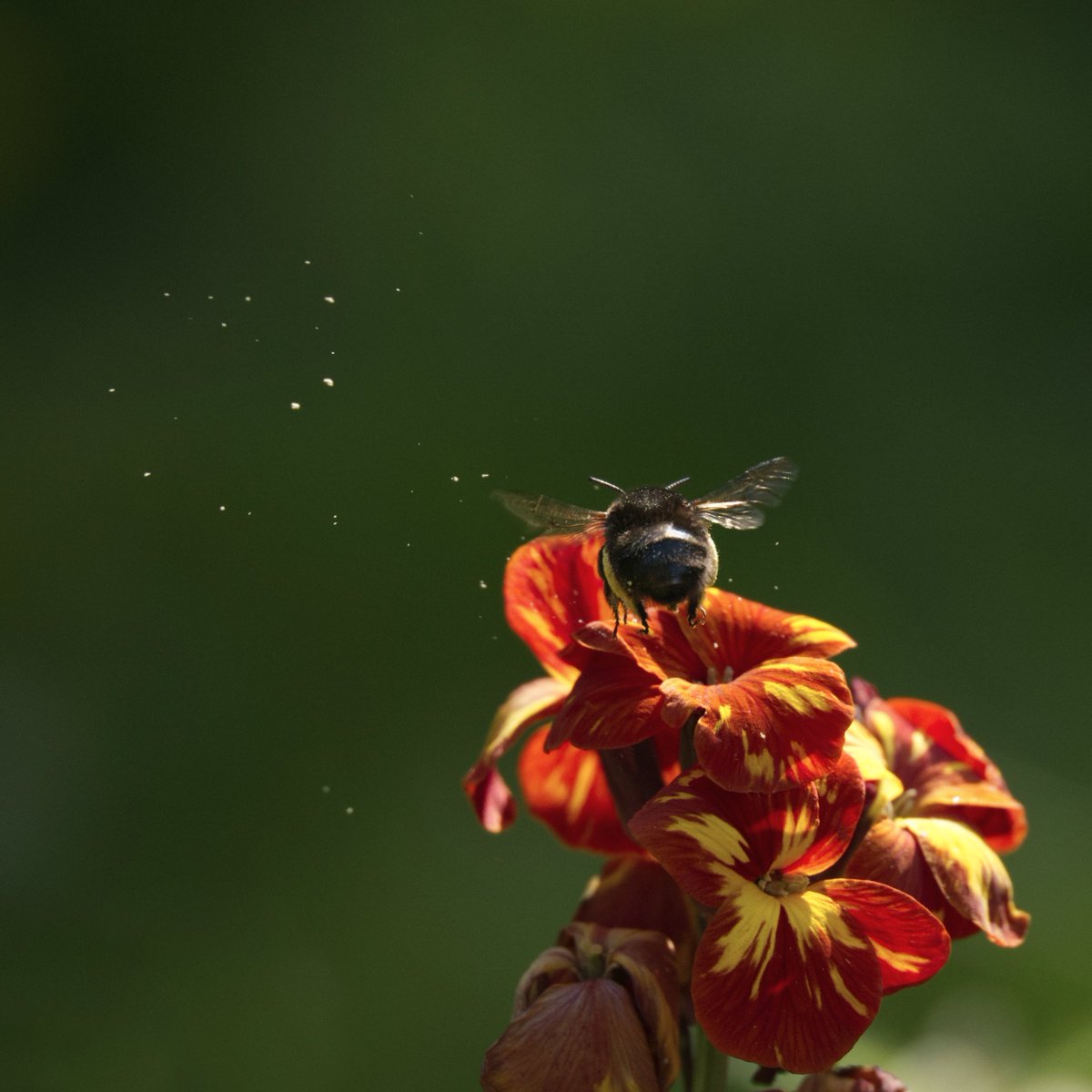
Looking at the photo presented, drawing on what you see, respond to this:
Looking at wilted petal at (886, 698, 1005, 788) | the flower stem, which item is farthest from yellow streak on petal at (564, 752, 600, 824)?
wilted petal at (886, 698, 1005, 788)

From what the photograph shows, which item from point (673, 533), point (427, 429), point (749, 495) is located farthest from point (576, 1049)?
point (427, 429)

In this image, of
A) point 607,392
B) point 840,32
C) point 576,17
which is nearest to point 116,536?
point 607,392

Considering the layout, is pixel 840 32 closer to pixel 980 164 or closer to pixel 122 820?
pixel 980 164

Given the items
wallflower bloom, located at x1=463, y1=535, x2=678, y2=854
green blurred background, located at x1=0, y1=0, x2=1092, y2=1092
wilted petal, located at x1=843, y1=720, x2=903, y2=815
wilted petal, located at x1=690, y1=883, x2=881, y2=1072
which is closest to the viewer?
wilted petal, located at x1=690, y1=883, x2=881, y2=1072

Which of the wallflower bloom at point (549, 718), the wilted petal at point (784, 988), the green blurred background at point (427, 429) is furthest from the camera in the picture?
the green blurred background at point (427, 429)

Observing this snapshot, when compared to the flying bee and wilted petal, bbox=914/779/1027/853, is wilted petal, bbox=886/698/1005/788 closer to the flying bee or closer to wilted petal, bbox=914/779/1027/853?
wilted petal, bbox=914/779/1027/853

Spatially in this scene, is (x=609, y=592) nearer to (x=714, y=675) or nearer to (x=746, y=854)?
(x=714, y=675)

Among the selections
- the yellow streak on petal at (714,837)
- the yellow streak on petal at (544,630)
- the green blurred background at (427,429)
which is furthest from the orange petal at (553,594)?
the green blurred background at (427,429)

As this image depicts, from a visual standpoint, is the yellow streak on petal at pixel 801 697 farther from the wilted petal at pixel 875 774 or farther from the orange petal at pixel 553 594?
the orange petal at pixel 553 594
